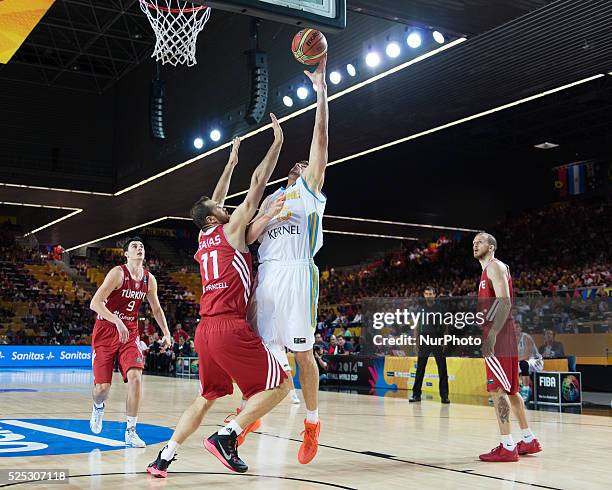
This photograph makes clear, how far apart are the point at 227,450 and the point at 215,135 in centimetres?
1316

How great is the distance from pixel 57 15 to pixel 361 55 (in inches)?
386

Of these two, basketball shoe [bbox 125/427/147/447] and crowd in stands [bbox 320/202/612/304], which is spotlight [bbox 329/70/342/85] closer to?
crowd in stands [bbox 320/202/612/304]

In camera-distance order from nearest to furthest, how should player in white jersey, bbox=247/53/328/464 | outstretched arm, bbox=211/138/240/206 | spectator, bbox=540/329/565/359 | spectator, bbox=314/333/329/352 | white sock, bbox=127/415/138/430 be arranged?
player in white jersey, bbox=247/53/328/464, outstretched arm, bbox=211/138/240/206, white sock, bbox=127/415/138/430, spectator, bbox=540/329/565/359, spectator, bbox=314/333/329/352

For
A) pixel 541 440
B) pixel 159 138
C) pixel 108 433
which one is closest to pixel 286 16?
pixel 108 433

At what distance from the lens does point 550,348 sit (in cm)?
1352

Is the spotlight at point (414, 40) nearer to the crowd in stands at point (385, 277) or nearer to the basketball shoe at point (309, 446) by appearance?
the crowd in stands at point (385, 277)

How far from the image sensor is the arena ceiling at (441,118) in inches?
431

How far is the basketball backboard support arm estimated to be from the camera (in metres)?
6.57

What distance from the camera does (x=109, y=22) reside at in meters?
18.7

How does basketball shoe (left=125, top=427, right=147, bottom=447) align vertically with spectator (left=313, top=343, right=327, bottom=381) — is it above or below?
below

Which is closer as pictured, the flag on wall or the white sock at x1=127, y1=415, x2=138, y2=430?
the white sock at x1=127, y1=415, x2=138, y2=430

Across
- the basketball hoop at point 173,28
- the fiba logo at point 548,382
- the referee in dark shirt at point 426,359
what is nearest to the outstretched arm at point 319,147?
the basketball hoop at point 173,28

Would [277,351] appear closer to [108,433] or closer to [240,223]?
[240,223]

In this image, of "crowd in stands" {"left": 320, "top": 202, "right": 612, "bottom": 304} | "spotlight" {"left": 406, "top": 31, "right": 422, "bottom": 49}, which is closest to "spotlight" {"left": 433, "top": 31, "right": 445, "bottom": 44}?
"spotlight" {"left": 406, "top": 31, "right": 422, "bottom": 49}
